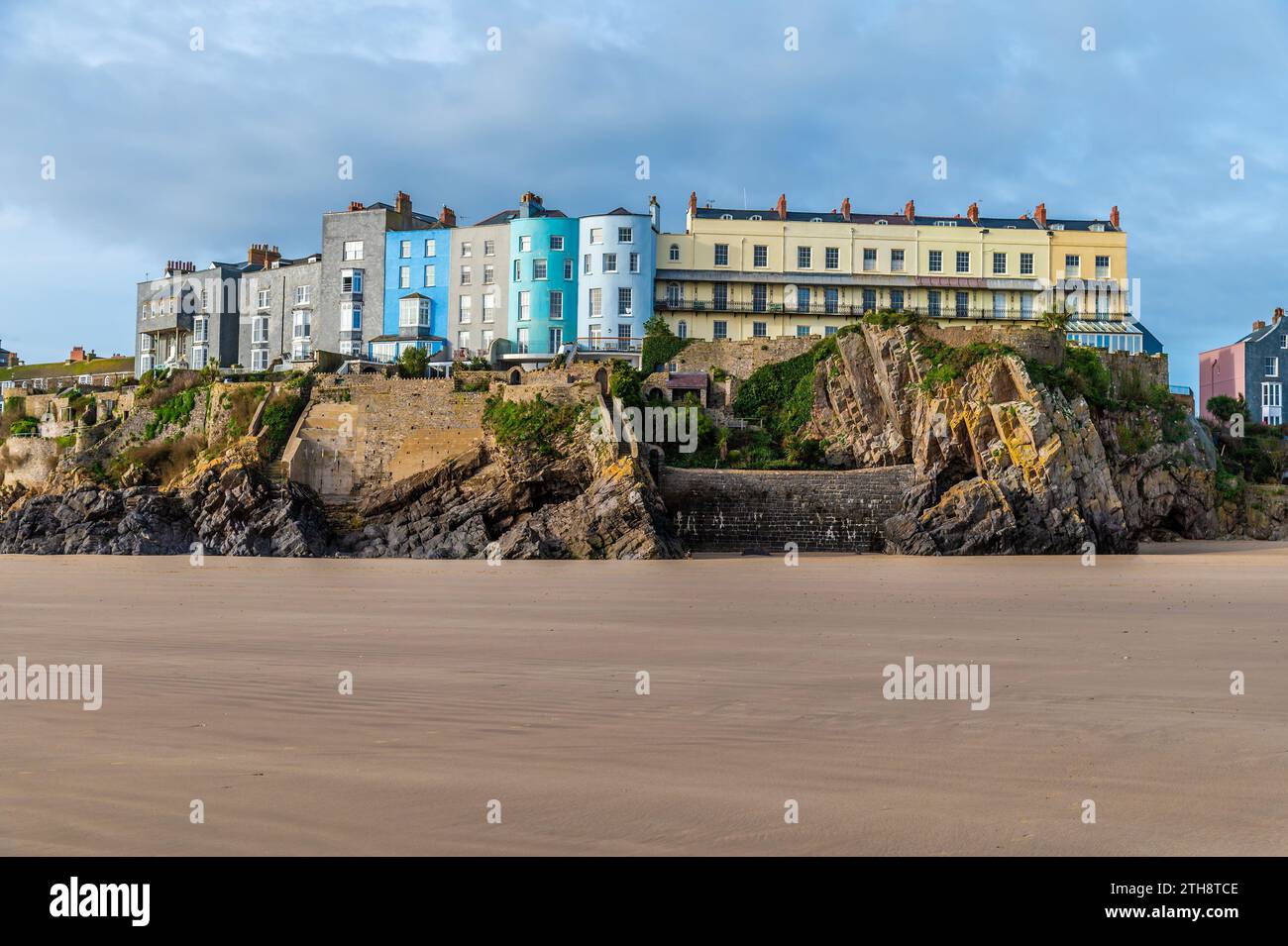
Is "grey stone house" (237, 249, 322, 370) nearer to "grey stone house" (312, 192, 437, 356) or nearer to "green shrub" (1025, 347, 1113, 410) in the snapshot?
"grey stone house" (312, 192, 437, 356)

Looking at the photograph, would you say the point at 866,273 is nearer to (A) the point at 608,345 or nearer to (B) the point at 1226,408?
(A) the point at 608,345

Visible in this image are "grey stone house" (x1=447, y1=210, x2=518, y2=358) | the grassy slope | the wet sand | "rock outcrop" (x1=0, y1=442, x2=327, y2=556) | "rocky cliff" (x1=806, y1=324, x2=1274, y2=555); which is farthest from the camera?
the grassy slope

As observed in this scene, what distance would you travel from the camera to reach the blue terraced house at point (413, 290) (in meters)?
54.3

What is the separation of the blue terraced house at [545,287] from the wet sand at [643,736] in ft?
132

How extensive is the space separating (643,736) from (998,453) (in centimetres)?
3051

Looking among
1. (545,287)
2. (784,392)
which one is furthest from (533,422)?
(545,287)

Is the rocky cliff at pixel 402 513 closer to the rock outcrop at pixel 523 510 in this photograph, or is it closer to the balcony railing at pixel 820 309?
the rock outcrop at pixel 523 510

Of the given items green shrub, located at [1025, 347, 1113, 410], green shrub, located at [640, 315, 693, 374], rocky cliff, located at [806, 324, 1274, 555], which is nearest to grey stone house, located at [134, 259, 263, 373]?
green shrub, located at [640, 315, 693, 374]

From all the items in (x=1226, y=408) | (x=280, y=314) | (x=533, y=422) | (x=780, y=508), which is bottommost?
(x=780, y=508)

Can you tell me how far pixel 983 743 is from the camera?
579 cm

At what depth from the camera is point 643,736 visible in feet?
19.4

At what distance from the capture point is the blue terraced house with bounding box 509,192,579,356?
53.0 metres

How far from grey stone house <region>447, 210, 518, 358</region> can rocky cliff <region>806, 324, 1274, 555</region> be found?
18.2 metres
